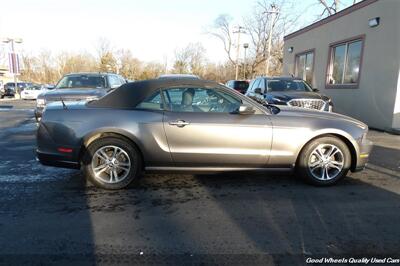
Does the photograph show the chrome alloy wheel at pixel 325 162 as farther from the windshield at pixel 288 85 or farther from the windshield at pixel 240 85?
the windshield at pixel 240 85

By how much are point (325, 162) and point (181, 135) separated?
216cm

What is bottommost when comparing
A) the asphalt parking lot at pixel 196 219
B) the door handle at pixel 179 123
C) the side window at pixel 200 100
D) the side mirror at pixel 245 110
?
the asphalt parking lot at pixel 196 219

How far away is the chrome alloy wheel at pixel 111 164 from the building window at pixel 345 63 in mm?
10458

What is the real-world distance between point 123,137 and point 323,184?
9.81 feet

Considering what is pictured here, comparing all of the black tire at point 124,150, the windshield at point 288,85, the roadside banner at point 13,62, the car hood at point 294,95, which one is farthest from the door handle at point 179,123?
the roadside banner at point 13,62

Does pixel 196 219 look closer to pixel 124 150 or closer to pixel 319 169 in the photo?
pixel 124 150

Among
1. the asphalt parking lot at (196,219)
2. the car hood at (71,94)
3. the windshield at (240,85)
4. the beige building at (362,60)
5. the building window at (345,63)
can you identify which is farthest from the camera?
the windshield at (240,85)

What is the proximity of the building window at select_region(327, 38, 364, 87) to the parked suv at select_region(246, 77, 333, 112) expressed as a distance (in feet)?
9.01

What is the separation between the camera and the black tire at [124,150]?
4512 mm

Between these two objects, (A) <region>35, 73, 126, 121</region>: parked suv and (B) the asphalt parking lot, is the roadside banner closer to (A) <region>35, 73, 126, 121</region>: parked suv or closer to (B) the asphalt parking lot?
(A) <region>35, 73, 126, 121</region>: parked suv

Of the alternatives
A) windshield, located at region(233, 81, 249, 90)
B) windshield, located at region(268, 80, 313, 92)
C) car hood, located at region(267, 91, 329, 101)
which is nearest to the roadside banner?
windshield, located at region(233, 81, 249, 90)

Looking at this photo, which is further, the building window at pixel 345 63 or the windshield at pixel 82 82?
the building window at pixel 345 63

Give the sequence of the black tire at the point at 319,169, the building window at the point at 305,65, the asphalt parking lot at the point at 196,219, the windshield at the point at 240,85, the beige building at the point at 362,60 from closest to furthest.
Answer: the asphalt parking lot at the point at 196,219 → the black tire at the point at 319,169 → the beige building at the point at 362,60 → the building window at the point at 305,65 → the windshield at the point at 240,85

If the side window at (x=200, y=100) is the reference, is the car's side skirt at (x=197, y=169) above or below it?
below
